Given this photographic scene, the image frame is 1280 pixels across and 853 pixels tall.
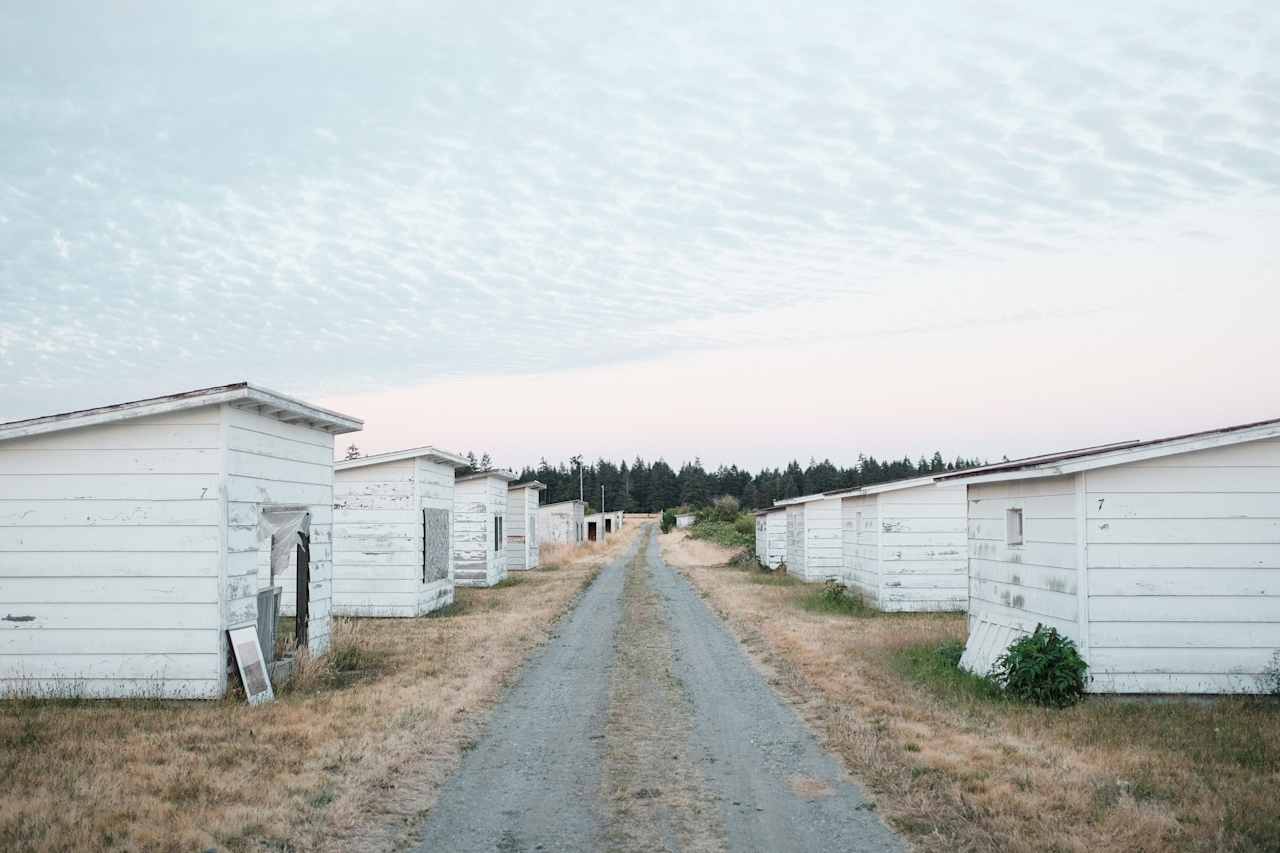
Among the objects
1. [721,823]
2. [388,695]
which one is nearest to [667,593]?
[388,695]

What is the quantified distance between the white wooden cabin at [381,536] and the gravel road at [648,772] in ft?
23.0

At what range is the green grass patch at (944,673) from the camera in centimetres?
1070

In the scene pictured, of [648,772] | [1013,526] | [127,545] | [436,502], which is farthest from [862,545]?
[127,545]

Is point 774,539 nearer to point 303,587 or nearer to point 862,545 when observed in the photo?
point 862,545

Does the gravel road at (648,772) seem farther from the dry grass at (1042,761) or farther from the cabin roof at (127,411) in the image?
the cabin roof at (127,411)

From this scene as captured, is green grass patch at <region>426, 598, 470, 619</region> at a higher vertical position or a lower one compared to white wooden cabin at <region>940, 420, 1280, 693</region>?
lower

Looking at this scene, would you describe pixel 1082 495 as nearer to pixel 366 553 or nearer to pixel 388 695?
pixel 388 695

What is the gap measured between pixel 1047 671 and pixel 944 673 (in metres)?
2.40

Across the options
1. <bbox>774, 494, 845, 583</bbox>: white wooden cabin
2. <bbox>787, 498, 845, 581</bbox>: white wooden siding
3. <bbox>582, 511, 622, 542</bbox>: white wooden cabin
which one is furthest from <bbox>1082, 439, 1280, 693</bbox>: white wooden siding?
<bbox>582, 511, 622, 542</bbox>: white wooden cabin

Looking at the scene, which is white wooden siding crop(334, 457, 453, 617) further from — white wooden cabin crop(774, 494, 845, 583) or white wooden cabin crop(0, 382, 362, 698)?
white wooden cabin crop(774, 494, 845, 583)

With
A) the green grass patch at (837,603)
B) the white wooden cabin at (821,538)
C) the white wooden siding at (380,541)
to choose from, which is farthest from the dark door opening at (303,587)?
the white wooden cabin at (821,538)

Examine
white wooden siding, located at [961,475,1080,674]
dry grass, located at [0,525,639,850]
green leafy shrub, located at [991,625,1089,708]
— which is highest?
white wooden siding, located at [961,475,1080,674]

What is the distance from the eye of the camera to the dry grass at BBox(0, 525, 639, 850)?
608cm

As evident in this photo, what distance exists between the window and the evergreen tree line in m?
105
